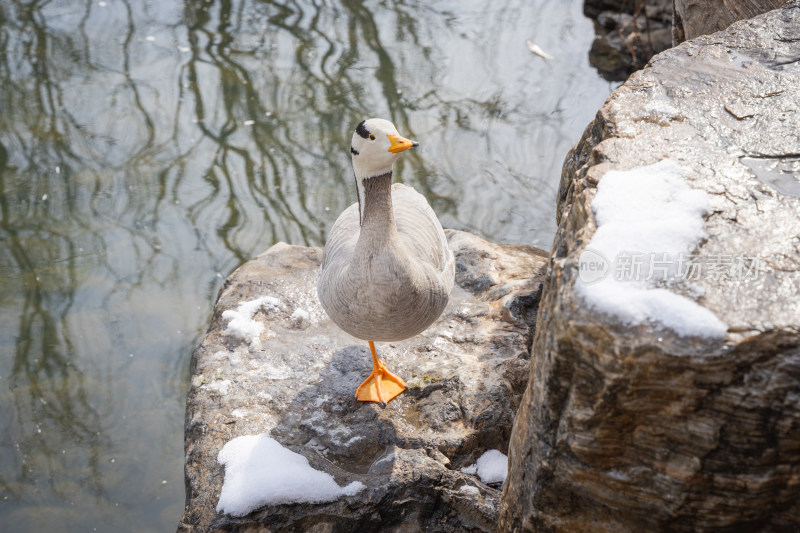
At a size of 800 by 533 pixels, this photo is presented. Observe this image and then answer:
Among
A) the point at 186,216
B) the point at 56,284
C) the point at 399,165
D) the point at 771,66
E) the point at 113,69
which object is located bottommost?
the point at 56,284

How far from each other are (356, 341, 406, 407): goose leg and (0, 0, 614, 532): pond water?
2.03 metres

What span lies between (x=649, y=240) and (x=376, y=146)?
5.12 ft

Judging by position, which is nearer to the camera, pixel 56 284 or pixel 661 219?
pixel 661 219

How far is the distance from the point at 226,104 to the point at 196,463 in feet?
20.0

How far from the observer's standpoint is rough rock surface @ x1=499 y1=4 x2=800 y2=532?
2117 millimetres

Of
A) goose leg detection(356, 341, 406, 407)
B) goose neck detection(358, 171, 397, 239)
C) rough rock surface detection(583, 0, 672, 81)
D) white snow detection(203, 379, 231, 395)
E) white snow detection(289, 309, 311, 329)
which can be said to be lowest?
white snow detection(203, 379, 231, 395)

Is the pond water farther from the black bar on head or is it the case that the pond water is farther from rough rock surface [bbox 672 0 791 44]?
the black bar on head

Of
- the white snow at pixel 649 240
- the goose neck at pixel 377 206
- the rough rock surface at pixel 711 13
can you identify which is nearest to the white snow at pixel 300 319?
the goose neck at pixel 377 206

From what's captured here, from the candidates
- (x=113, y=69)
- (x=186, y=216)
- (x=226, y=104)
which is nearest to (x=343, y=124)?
(x=226, y=104)

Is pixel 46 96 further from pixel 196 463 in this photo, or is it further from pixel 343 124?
pixel 196 463

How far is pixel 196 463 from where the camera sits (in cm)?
375

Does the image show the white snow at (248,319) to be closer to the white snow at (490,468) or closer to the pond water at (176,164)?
the pond water at (176,164)

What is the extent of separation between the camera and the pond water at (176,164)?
18.2 ft

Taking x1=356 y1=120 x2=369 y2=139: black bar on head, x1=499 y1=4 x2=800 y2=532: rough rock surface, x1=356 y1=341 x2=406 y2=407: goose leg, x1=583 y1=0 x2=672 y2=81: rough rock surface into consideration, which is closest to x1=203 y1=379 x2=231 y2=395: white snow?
x1=356 y1=341 x2=406 y2=407: goose leg
